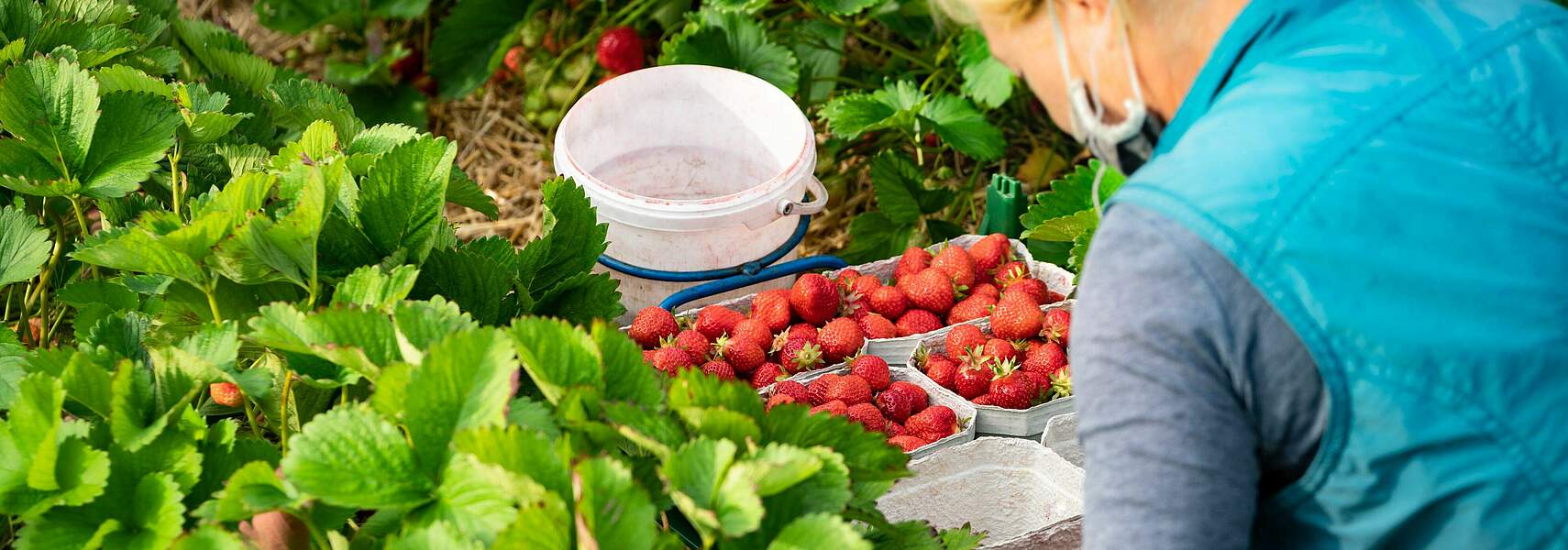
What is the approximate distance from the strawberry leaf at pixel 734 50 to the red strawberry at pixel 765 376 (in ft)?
2.71

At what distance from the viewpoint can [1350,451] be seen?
88 centimetres

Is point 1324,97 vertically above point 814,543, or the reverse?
point 1324,97

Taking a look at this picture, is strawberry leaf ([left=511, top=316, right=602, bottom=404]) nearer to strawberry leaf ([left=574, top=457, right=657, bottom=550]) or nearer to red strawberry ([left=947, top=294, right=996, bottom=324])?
strawberry leaf ([left=574, top=457, right=657, bottom=550])

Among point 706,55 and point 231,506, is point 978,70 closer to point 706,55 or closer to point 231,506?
point 706,55

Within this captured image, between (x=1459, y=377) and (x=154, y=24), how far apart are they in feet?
5.36

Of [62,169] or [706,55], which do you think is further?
[706,55]

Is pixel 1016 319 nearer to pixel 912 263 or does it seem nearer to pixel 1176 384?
pixel 912 263

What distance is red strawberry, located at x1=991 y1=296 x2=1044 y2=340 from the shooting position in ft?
6.32

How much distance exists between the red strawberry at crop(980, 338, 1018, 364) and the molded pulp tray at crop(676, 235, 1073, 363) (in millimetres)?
91

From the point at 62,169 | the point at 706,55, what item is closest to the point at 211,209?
the point at 62,169

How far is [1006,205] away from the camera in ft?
7.45

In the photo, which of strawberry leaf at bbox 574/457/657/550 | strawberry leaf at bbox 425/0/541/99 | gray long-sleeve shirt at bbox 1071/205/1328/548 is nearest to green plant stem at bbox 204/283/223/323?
strawberry leaf at bbox 574/457/657/550

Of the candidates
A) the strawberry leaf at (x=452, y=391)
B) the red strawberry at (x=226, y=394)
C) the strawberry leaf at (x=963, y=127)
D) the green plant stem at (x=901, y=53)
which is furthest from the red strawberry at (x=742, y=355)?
the green plant stem at (x=901, y=53)

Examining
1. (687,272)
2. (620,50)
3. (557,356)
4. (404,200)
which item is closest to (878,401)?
(687,272)
